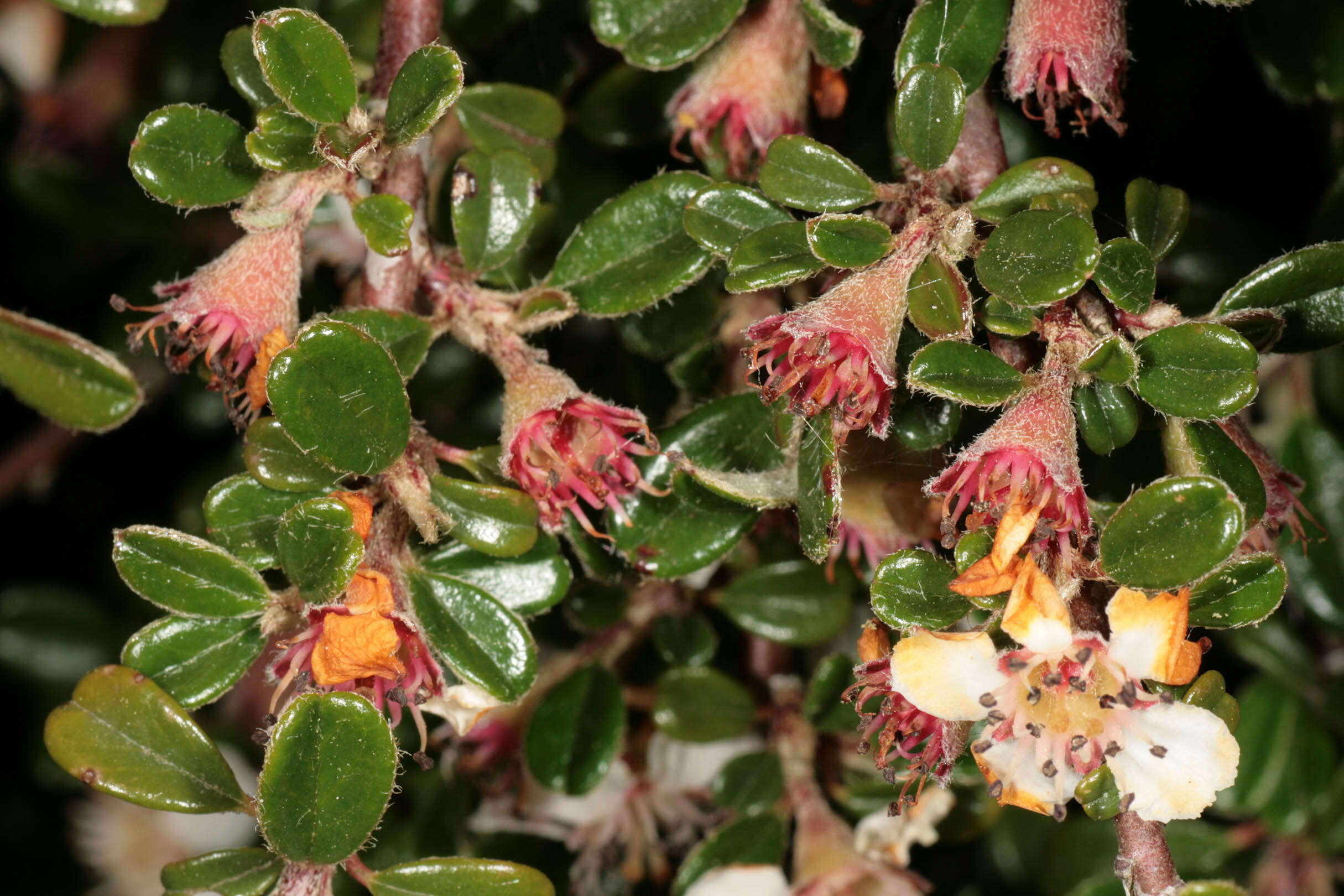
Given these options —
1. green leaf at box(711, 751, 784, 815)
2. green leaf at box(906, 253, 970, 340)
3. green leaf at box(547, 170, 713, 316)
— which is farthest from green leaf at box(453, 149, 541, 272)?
green leaf at box(711, 751, 784, 815)

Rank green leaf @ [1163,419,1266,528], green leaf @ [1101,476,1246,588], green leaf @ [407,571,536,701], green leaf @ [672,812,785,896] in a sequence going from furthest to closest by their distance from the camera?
1. green leaf @ [672,812,785,896]
2. green leaf @ [407,571,536,701]
3. green leaf @ [1163,419,1266,528]
4. green leaf @ [1101,476,1246,588]

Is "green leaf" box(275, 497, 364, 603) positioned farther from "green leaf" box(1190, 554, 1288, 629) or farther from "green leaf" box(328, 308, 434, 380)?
"green leaf" box(1190, 554, 1288, 629)

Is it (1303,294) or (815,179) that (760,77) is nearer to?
(815,179)

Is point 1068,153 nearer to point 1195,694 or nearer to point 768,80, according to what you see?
point 768,80

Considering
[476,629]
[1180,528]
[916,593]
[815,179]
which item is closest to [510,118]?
[815,179]

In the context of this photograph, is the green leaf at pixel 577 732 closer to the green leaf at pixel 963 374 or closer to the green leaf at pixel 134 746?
the green leaf at pixel 134 746
